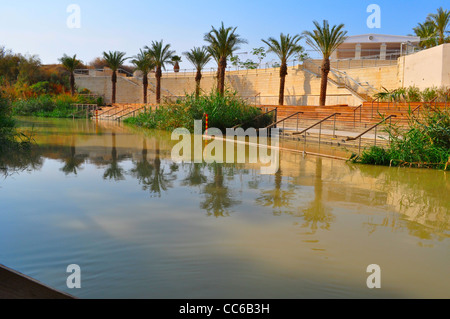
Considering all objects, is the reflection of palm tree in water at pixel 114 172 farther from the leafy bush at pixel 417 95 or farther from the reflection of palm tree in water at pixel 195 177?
the leafy bush at pixel 417 95

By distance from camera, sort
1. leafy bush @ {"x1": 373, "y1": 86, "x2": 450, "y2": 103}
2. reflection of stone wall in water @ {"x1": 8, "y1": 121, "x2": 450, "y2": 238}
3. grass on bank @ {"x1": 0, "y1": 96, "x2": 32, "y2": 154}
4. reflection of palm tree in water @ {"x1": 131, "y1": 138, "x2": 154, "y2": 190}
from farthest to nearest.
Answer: leafy bush @ {"x1": 373, "y1": 86, "x2": 450, "y2": 103} → grass on bank @ {"x1": 0, "y1": 96, "x2": 32, "y2": 154} → reflection of palm tree in water @ {"x1": 131, "y1": 138, "x2": 154, "y2": 190} → reflection of stone wall in water @ {"x1": 8, "y1": 121, "x2": 450, "y2": 238}

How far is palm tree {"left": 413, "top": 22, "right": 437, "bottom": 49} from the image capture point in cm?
3862

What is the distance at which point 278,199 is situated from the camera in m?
7.54

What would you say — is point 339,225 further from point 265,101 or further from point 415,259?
point 265,101

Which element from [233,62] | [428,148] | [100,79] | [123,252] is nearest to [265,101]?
[233,62]

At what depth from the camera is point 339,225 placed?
5.99 m

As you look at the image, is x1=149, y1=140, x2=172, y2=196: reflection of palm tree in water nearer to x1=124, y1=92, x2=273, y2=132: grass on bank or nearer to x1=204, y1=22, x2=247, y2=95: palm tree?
x1=124, y1=92, x2=273, y2=132: grass on bank

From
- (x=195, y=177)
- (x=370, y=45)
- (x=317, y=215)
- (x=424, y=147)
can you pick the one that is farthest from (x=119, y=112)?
(x=317, y=215)

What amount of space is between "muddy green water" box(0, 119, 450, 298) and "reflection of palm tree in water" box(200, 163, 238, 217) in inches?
1.2

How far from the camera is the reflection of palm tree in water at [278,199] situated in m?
6.89

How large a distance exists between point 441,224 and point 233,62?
170 ft

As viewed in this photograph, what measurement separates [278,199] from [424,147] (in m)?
5.74

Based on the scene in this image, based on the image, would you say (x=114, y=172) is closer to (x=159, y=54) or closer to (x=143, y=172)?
(x=143, y=172)

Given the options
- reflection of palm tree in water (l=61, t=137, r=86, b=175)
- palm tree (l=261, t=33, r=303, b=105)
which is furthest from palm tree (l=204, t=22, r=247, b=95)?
reflection of palm tree in water (l=61, t=137, r=86, b=175)
